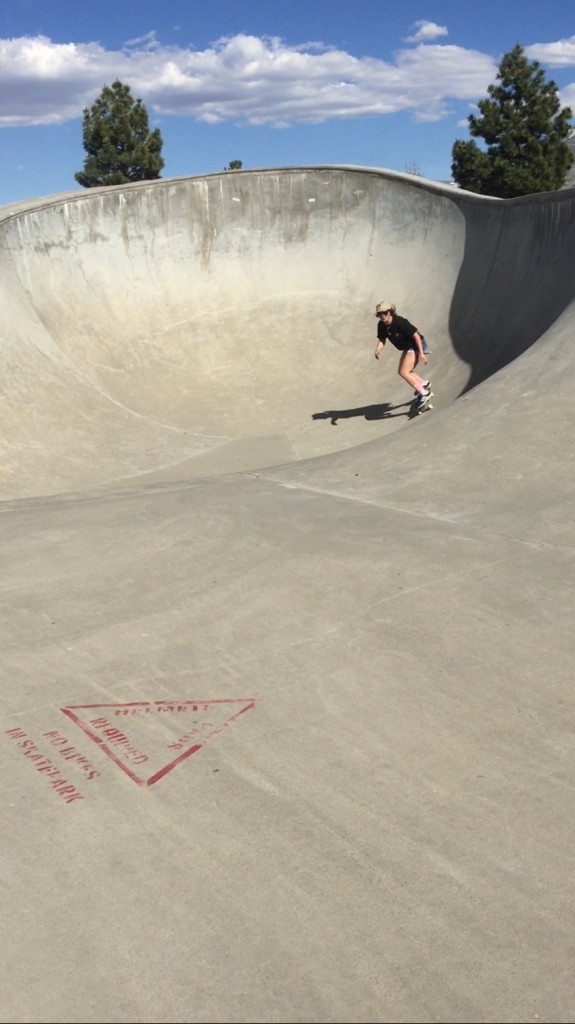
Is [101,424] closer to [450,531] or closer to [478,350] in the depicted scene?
[478,350]

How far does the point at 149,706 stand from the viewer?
3949 mm

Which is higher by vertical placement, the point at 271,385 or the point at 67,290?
the point at 67,290

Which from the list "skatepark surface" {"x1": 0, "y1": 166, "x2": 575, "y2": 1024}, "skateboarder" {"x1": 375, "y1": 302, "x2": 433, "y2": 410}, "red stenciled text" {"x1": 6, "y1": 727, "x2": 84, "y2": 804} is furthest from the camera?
"skateboarder" {"x1": 375, "y1": 302, "x2": 433, "y2": 410}

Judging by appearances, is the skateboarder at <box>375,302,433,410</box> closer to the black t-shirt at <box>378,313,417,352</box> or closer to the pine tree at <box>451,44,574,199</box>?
the black t-shirt at <box>378,313,417,352</box>

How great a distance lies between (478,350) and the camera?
464 inches

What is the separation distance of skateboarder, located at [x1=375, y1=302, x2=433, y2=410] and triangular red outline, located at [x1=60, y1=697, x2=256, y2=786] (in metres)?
6.78

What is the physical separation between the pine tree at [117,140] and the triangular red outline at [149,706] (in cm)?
3833

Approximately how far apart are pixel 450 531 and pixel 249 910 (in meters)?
3.55

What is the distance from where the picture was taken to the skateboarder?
10172 millimetres

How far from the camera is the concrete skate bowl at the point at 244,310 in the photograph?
10.7 meters

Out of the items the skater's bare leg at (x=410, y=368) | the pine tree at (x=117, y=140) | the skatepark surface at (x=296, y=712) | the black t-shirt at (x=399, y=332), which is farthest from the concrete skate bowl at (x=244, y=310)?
the pine tree at (x=117, y=140)

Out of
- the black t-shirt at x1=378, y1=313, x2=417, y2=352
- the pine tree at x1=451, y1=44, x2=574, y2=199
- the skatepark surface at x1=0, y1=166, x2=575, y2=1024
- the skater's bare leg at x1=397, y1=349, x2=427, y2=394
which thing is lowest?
the skatepark surface at x1=0, y1=166, x2=575, y2=1024

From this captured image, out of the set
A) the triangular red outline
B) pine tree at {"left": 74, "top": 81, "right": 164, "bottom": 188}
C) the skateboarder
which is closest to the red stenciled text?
the triangular red outline

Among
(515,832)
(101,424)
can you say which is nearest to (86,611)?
(515,832)
